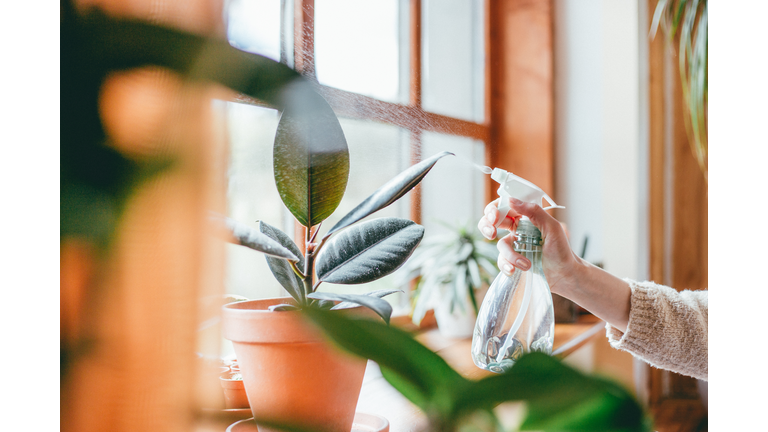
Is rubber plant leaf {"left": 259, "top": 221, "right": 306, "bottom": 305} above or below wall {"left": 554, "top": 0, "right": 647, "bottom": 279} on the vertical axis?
below

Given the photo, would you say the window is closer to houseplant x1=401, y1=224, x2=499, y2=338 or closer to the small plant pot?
the small plant pot

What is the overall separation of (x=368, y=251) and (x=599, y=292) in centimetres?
44

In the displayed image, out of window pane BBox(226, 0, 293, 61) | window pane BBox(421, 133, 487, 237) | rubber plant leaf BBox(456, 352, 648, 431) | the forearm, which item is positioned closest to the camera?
rubber plant leaf BBox(456, 352, 648, 431)

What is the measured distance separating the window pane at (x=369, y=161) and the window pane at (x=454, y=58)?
0.14 ft

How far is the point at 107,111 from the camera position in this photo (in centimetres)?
20

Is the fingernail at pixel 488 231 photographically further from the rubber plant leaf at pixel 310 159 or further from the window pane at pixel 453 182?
the rubber plant leaf at pixel 310 159

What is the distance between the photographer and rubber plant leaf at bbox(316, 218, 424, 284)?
0.94 feet

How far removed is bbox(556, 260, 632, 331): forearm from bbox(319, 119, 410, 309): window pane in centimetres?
34

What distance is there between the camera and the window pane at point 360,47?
29cm

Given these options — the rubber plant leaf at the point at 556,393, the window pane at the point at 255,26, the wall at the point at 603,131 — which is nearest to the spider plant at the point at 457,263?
the wall at the point at 603,131

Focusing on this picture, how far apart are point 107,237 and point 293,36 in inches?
5.9

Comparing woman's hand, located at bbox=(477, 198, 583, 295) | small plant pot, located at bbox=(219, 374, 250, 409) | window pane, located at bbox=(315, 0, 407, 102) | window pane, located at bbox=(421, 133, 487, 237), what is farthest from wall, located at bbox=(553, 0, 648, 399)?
small plant pot, located at bbox=(219, 374, 250, 409)

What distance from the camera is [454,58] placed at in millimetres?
440
